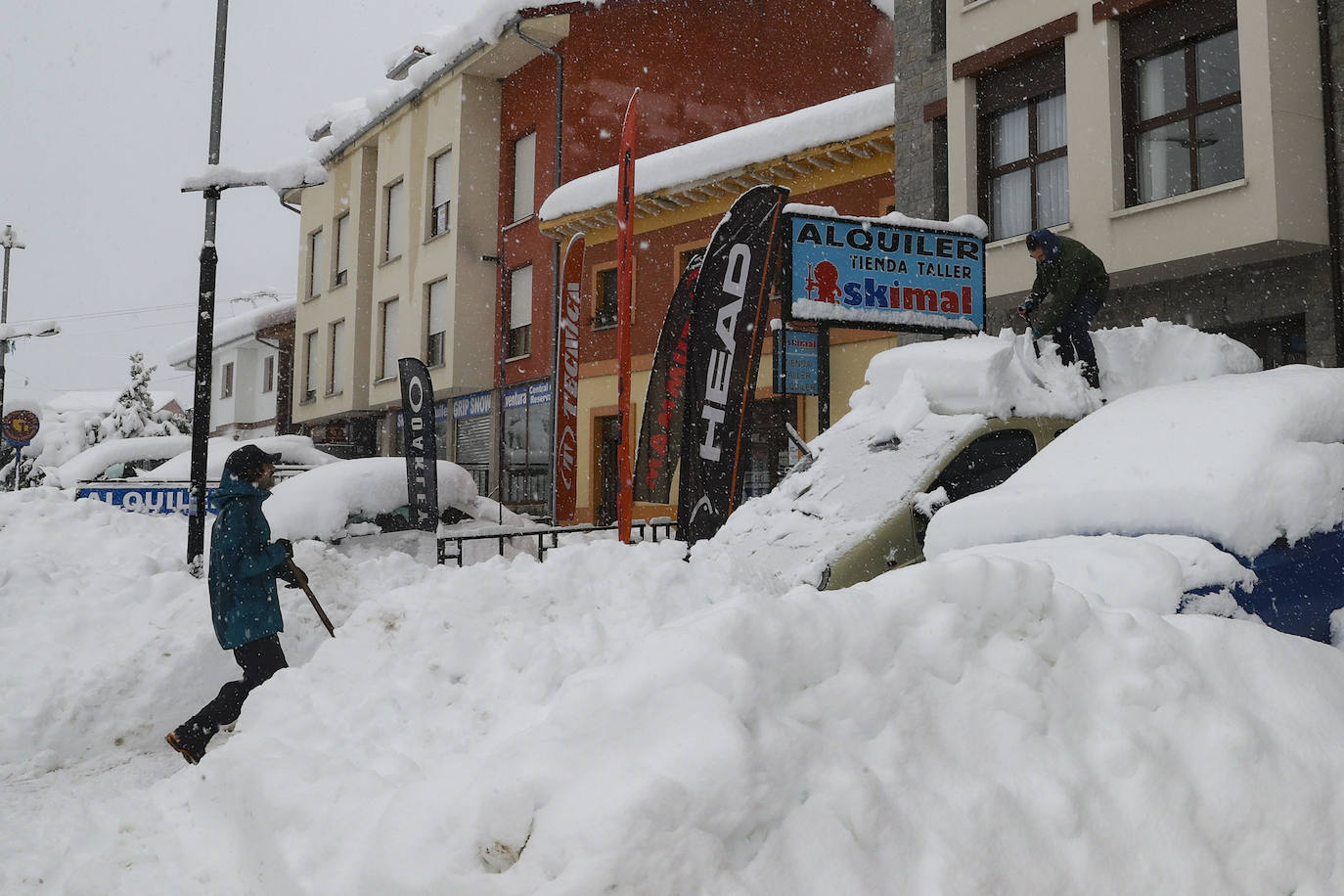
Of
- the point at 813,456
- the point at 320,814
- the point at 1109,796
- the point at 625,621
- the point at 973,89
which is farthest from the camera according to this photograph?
the point at 973,89

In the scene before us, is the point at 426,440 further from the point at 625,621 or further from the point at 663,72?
the point at 663,72

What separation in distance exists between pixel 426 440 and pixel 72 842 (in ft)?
26.9

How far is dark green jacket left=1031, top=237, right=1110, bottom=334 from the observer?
775 centimetres

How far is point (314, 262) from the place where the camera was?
31.9m

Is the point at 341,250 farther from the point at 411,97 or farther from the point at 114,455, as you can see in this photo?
the point at 114,455

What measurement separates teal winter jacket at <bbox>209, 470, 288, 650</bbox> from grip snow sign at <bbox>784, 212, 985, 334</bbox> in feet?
17.2

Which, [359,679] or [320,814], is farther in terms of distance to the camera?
[359,679]

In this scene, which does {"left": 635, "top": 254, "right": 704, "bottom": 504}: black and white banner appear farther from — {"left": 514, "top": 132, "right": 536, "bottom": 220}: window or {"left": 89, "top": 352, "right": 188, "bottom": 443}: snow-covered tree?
{"left": 89, "top": 352, "right": 188, "bottom": 443}: snow-covered tree

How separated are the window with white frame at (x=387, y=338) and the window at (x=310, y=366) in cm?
501

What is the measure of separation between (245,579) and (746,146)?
12.9m

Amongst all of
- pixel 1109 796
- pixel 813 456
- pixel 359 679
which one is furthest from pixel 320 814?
pixel 813 456

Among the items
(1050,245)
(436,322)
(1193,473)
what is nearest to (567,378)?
(1050,245)

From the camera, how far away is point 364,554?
1117 centimetres

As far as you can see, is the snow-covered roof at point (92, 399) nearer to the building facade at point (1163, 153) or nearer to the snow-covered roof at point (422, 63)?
the snow-covered roof at point (422, 63)
